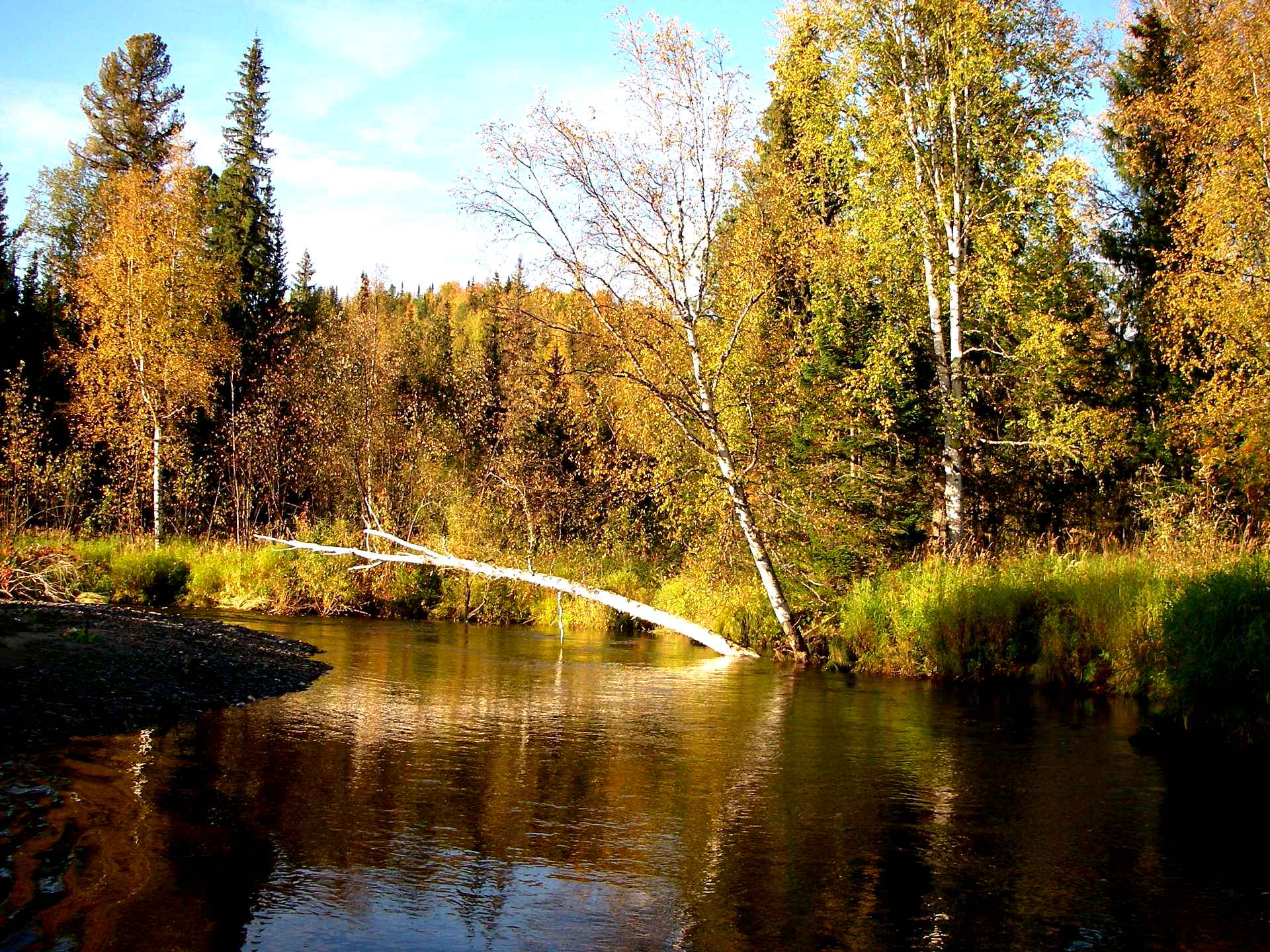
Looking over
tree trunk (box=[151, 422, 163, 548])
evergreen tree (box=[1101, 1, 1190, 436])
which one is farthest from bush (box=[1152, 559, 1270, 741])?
tree trunk (box=[151, 422, 163, 548])

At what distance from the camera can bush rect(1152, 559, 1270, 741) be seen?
10.8 meters

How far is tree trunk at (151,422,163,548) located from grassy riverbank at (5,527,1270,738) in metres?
1.96

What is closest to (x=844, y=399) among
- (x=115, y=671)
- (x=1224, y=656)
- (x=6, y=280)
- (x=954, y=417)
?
(x=954, y=417)

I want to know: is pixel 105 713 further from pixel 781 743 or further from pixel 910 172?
pixel 910 172

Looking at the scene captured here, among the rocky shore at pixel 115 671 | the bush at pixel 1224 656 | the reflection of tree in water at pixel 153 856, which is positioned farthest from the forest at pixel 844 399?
the reflection of tree in water at pixel 153 856

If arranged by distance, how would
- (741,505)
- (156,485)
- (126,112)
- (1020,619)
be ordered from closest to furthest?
(1020,619), (741,505), (156,485), (126,112)

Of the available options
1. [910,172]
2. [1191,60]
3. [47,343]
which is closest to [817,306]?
[910,172]

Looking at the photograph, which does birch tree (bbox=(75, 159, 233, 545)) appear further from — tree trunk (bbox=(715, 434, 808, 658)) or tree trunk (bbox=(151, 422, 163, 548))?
tree trunk (bbox=(715, 434, 808, 658))

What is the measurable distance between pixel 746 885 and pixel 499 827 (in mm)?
2122

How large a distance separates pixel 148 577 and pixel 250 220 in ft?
92.7

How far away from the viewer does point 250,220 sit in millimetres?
47562

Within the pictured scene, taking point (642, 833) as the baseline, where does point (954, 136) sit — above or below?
above

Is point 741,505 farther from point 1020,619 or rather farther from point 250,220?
point 250,220

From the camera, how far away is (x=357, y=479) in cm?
2666
